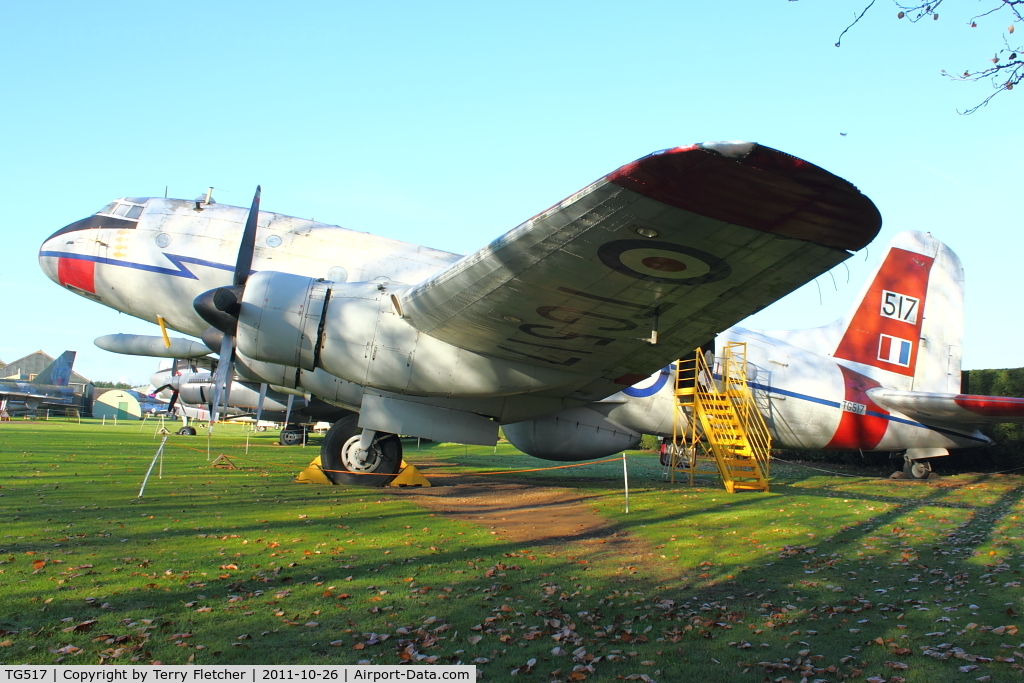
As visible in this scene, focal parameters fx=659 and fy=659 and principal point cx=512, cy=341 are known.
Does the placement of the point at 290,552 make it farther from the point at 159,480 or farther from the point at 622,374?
the point at 159,480

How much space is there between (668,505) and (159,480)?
29.0 feet

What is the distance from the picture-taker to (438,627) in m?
4.39

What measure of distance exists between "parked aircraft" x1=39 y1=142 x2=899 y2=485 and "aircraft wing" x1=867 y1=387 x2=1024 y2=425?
554cm

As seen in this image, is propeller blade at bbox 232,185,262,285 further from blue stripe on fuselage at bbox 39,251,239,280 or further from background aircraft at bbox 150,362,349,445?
background aircraft at bbox 150,362,349,445

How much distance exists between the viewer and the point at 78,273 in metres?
13.2

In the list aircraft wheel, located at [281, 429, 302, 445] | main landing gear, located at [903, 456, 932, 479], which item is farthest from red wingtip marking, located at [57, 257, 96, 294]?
main landing gear, located at [903, 456, 932, 479]

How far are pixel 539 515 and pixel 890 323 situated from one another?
11.5 metres

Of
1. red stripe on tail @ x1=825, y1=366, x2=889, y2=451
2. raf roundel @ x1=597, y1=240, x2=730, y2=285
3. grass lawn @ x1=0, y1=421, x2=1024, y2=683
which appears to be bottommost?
grass lawn @ x1=0, y1=421, x2=1024, y2=683

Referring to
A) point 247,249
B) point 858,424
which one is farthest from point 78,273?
point 858,424

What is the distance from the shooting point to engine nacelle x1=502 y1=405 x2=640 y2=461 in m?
13.0

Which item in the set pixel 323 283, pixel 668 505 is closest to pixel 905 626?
pixel 668 505

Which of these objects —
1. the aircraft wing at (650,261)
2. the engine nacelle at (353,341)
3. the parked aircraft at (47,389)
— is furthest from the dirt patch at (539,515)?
the parked aircraft at (47,389)

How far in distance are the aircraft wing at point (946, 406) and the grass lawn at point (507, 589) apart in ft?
18.0
